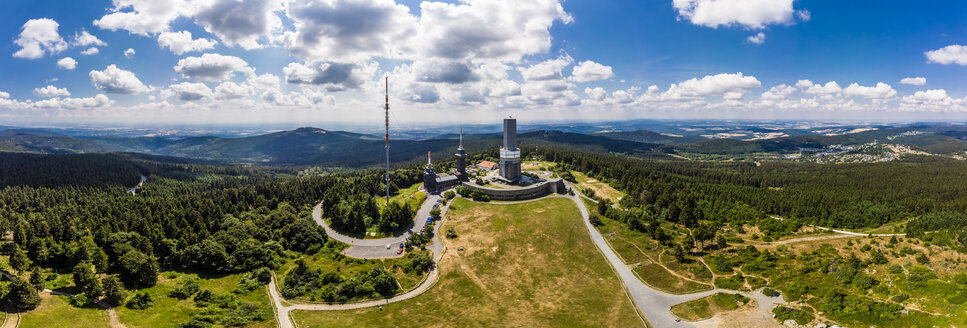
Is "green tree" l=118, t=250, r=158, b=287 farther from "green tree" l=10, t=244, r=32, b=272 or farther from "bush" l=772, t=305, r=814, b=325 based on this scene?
"bush" l=772, t=305, r=814, b=325

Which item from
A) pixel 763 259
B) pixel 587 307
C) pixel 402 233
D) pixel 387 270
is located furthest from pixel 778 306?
pixel 402 233

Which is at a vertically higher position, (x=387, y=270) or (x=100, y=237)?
(x=100, y=237)

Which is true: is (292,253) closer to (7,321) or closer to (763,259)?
(7,321)

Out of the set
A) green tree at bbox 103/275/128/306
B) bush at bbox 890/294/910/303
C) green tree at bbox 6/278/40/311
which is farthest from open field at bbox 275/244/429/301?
bush at bbox 890/294/910/303

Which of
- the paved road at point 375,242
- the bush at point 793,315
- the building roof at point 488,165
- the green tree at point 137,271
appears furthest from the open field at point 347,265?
the building roof at point 488,165

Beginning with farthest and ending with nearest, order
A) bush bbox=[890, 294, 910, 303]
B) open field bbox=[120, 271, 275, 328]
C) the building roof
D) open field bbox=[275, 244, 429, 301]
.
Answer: the building roof, open field bbox=[275, 244, 429, 301], bush bbox=[890, 294, 910, 303], open field bbox=[120, 271, 275, 328]

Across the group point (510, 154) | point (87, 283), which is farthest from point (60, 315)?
point (510, 154)

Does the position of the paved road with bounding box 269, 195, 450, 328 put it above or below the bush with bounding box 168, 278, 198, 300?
below

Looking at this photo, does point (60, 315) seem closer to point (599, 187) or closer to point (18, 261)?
point (18, 261)
